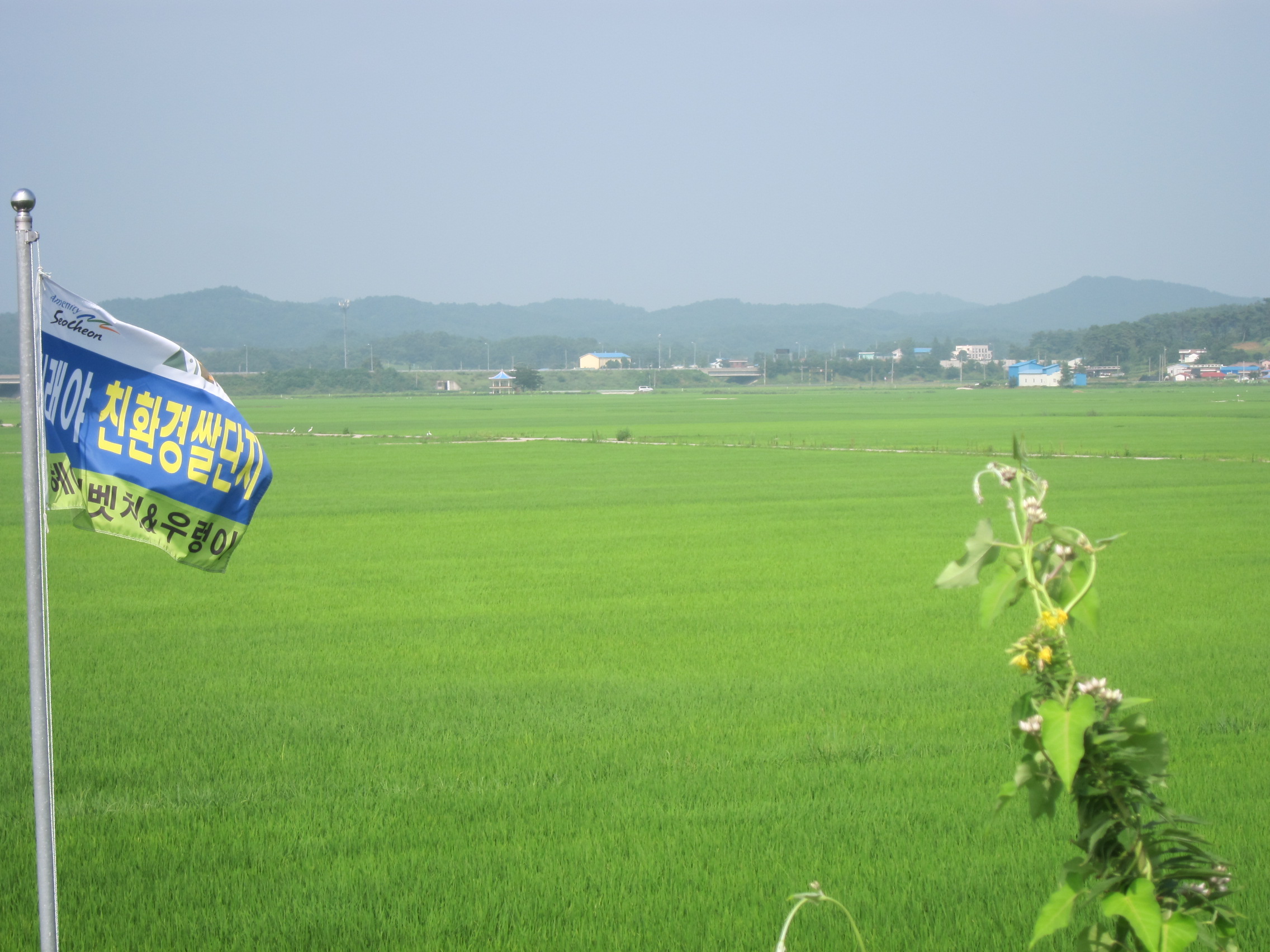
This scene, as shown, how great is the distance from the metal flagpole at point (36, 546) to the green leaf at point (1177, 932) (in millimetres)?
3003

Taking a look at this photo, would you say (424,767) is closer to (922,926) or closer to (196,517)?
(922,926)

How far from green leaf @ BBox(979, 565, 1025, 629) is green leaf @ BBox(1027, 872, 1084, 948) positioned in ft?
2.02

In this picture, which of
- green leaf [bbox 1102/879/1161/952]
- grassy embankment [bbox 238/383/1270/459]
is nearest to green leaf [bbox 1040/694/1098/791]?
green leaf [bbox 1102/879/1161/952]

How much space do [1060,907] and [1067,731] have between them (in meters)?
0.46

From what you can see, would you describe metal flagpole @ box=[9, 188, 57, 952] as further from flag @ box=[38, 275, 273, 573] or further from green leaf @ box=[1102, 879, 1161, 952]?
green leaf @ box=[1102, 879, 1161, 952]

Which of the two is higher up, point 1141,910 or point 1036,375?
point 1141,910

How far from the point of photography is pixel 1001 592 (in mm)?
2365

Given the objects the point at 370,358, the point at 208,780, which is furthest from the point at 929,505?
the point at 370,358

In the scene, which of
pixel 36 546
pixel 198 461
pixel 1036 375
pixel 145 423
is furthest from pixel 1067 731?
pixel 1036 375

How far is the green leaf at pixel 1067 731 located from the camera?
89.2 inches

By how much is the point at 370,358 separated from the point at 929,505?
177939 millimetres

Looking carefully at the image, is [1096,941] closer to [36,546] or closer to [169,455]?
[36,546]

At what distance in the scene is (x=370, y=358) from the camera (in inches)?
7702

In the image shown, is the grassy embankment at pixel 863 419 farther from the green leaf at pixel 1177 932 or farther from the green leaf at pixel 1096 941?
the green leaf at pixel 1177 932
